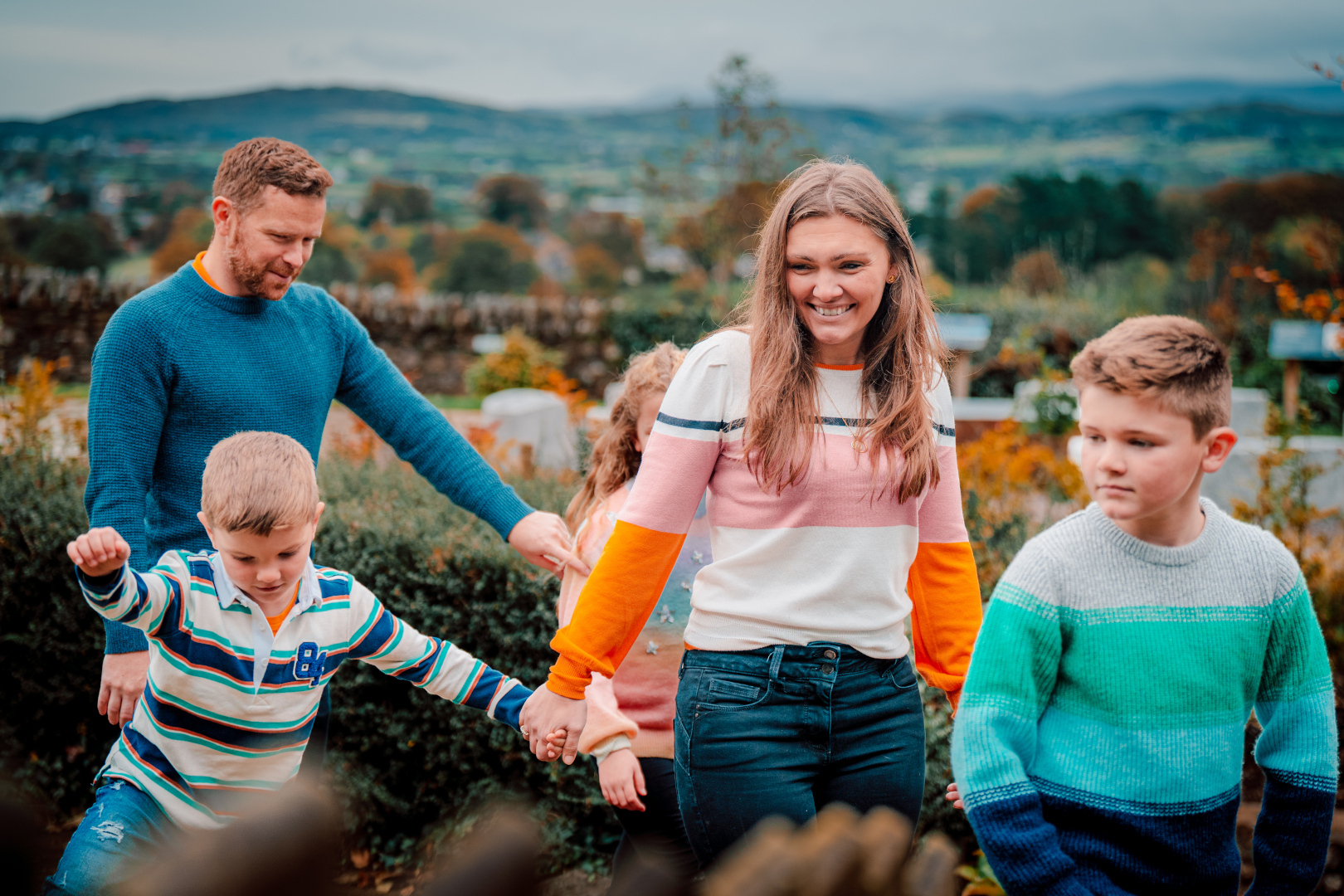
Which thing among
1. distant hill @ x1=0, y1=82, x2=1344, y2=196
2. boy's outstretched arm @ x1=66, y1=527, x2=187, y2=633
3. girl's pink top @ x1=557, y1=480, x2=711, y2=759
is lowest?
girl's pink top @ x1=557, y1=480, x2=711, y2=759

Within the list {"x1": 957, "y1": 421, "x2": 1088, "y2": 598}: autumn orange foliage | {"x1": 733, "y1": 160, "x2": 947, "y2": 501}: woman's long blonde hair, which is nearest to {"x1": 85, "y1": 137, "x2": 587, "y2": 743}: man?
{"x1": 733, "y1": 160, "x2": 947, "y2": 501}: woman's long blonde hair

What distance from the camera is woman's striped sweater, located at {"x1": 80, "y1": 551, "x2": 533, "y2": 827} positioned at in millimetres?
1812

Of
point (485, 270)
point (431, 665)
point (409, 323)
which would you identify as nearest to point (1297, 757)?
point (431, 665)

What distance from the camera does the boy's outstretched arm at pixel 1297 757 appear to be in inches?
56.2

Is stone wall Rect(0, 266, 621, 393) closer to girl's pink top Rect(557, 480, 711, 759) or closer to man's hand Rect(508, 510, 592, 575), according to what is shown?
man's hand Rect(508, 510, 592, 575)

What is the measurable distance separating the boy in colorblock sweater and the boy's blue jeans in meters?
1.46

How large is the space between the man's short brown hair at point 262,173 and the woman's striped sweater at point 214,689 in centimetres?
80

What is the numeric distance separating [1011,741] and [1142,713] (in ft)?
0.64

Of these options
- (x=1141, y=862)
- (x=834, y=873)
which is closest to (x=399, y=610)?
(x=1141, y=862)

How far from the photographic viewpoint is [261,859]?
2.30ft

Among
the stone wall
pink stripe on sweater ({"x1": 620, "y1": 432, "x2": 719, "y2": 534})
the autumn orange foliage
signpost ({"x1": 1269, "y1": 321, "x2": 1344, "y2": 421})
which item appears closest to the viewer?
pink stripe on sweater ({"x1": 620, "y1": 432, "x2": 719, "y2": 534})

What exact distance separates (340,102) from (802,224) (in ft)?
216

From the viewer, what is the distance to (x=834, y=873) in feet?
2.29

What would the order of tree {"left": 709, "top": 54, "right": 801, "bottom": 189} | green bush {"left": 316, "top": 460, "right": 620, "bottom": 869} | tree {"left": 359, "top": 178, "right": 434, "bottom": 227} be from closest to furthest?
1. green bush {"left": 316, "top": 460, "right": 620, "bottom": 869}
2. tree {"left": 709, "top": 54, "right": 801, "bottom": 189}
3. tree {"left": 359, "top": 178, "right": 434, "bottom": 227}
